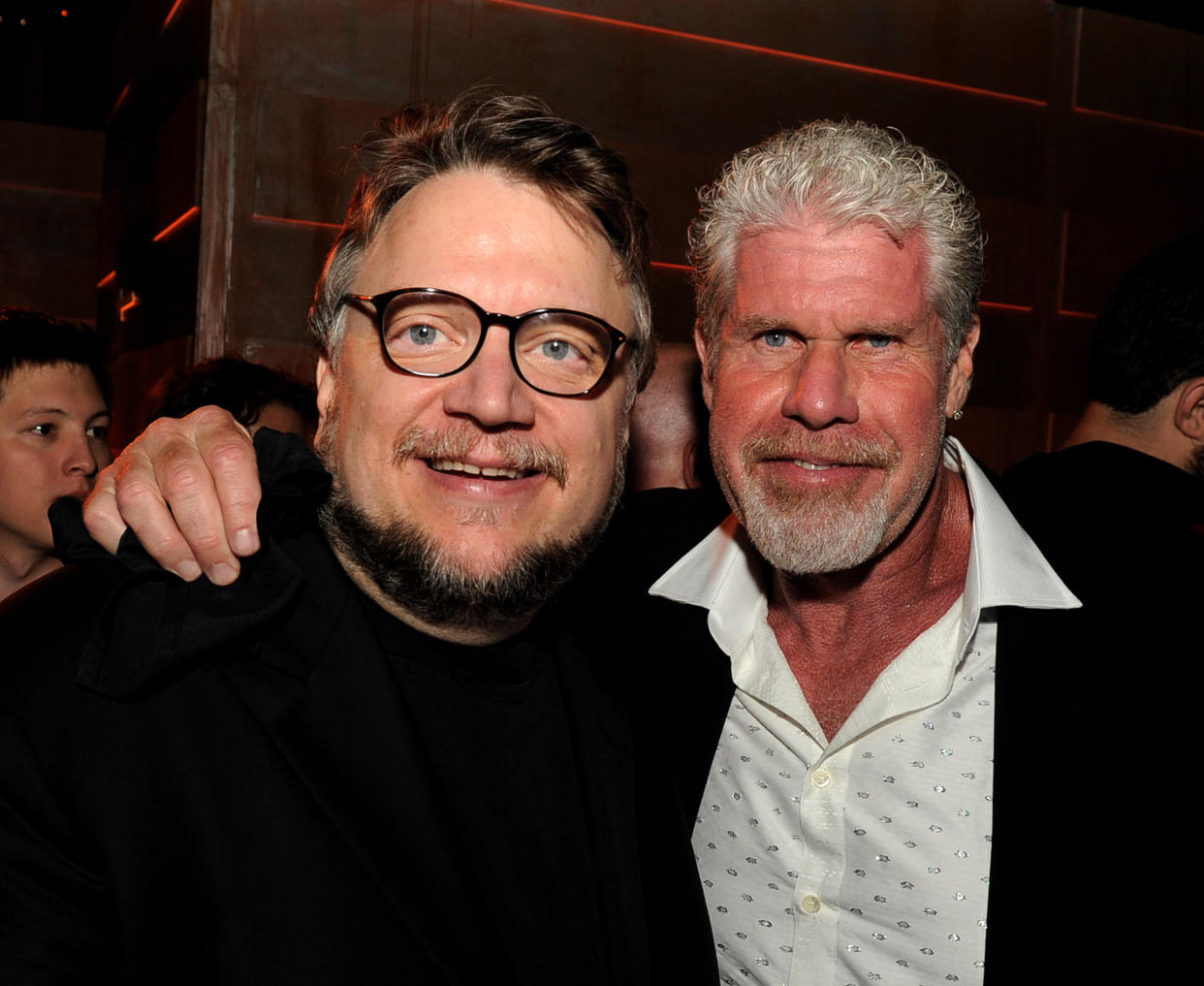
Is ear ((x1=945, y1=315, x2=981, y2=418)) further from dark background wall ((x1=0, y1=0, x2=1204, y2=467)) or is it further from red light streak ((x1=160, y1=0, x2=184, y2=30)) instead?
red light streak ((x1=160, y1=0, x2=184, y2=30))

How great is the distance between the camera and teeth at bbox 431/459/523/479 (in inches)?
60.4

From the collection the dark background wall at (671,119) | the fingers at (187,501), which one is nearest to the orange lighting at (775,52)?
the dark background wall at (671,119)

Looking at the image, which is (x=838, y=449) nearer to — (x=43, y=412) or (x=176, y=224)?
(x=43, y=412)

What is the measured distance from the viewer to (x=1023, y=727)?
63.8 inches

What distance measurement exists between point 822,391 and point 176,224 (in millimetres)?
4112

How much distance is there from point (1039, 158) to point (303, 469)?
5740 mm

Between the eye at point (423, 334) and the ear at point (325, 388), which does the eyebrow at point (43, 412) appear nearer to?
the ear at point (325, 388)

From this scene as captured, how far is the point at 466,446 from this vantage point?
1509 mm

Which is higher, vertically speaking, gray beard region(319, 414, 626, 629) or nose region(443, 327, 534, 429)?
nose region(443, 327, 534, 429)

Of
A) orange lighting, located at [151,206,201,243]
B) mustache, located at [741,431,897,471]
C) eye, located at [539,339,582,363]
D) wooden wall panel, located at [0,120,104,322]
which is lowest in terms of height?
mustache, located at [741,431,897,471]

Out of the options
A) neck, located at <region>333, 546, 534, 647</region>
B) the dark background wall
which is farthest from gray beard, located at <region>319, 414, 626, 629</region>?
the dark background wall

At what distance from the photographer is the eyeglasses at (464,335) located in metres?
1.55

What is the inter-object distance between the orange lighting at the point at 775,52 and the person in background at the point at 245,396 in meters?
2.44

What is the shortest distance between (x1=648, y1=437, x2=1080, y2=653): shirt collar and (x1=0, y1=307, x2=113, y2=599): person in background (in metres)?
1.85
